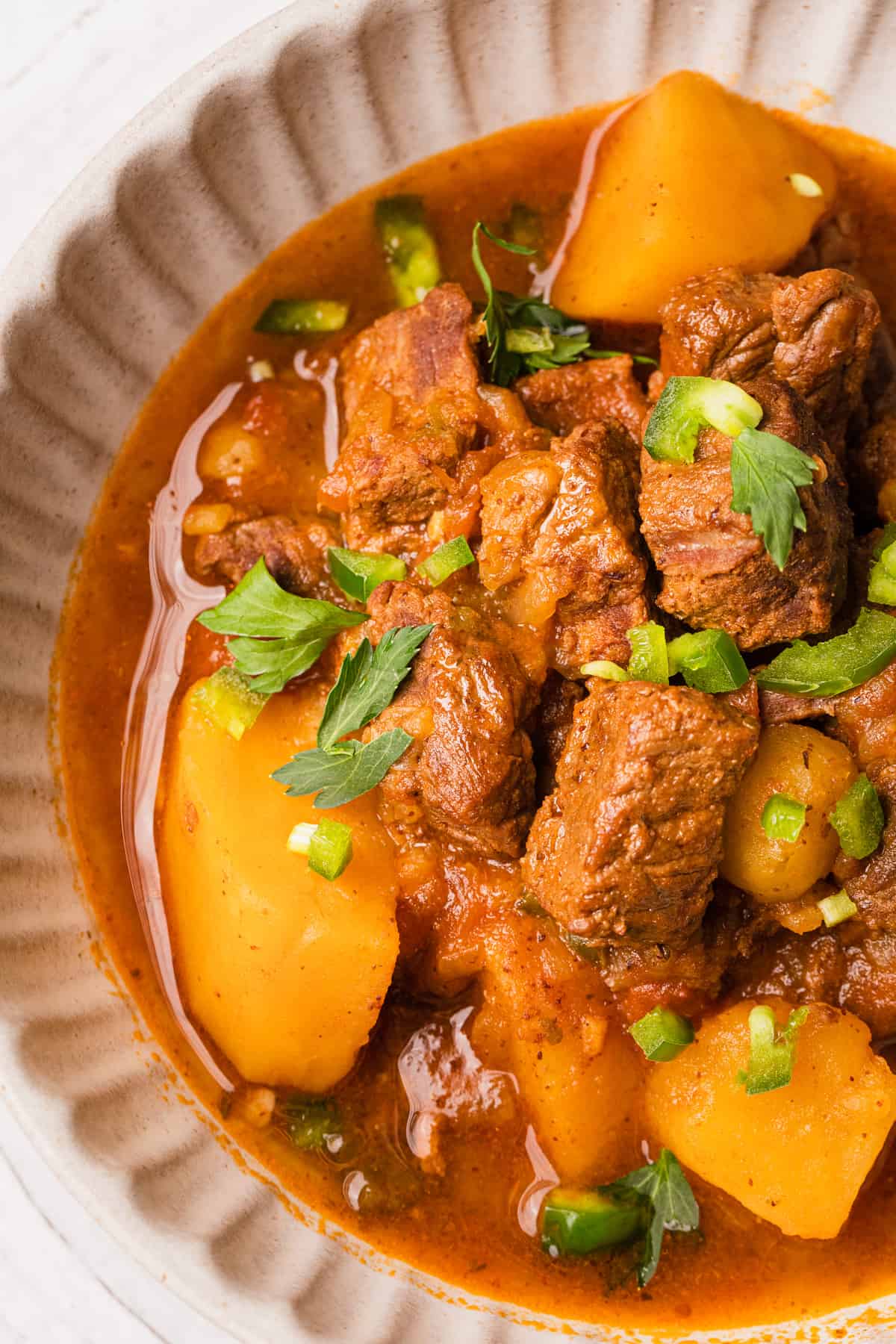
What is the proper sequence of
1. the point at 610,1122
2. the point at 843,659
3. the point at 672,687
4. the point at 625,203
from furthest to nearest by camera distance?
1. the point at 625,203
2. the point at 610,1122
3. the point at 843,659
4. the point at 672,687

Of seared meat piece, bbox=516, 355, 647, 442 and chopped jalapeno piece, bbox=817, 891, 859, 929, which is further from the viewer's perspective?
seared meat piece, bbox=516, 355, 647, 442

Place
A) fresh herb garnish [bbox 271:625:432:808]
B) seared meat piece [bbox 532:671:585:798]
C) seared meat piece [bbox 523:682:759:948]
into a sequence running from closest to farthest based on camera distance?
seared meat piece [bbox 523:682:759:948]
fresh herb garnish [bbox 271:625:432:808]
seared meat piece [bbox 532:671:585:798]

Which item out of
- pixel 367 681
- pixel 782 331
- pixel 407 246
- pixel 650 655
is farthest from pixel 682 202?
pixel 367 681

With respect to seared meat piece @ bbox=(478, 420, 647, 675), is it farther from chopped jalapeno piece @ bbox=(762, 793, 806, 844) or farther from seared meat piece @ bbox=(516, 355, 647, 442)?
chopped jalapeno piece @ bbox=(762, 793, 806, 844)

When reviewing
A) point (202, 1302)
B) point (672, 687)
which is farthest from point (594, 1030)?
point (202, 1302)

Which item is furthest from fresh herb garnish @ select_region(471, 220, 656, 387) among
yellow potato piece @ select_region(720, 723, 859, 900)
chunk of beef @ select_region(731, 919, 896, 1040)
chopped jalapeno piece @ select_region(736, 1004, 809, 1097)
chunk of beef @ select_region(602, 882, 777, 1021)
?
chopped jalapeno piece @ select_region(736, 1004, 809, 1097)

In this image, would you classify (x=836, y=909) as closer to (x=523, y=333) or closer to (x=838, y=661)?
(x=838, y=661)

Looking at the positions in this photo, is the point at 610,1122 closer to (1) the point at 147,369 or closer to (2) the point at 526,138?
(1) the point at 147,369
